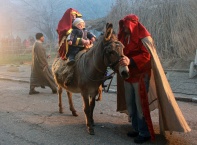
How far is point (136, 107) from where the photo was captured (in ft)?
16.4

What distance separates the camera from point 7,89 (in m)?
10.9

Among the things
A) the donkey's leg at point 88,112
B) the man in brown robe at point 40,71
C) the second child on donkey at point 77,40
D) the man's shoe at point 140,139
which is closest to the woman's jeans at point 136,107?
the man's shoe at point 140,139

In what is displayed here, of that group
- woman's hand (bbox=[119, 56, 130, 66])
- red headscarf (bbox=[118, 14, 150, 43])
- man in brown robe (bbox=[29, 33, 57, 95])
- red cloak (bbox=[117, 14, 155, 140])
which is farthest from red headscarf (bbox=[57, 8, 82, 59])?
man in brown robe (bbox=[29, 33, 57, 95])

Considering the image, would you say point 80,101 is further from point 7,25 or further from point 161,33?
point 7,25

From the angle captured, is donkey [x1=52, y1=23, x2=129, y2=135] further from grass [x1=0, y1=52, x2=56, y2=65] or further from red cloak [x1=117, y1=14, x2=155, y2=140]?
grass [x1=0, y1=52, x2=56, y2=65]

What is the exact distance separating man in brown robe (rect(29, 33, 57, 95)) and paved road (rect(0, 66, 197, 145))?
869 millimetres

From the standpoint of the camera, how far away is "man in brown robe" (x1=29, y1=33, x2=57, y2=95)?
32.2ft

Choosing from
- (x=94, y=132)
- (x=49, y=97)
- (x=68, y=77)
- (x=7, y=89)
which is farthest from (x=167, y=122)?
(x=7, y=89)

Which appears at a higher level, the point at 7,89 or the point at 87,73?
the point at 87,73

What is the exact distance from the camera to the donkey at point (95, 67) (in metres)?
4.54

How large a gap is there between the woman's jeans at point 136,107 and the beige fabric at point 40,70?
5247mm

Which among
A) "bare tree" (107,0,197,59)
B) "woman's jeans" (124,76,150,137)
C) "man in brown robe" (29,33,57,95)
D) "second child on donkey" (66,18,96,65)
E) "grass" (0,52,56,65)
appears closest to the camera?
"woman's jeans" (124,76,150,137)

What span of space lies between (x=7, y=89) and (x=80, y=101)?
13.0ft

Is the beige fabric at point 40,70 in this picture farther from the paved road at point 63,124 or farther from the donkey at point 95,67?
the donkey at point 95,67
